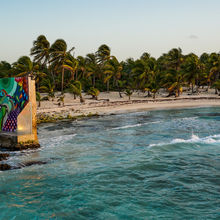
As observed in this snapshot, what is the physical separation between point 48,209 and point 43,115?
22100mm

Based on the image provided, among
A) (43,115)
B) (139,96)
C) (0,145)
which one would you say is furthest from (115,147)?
(139,96)

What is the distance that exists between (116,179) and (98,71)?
4262 centimetres

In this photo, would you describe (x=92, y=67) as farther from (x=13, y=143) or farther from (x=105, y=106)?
(x=13, y=143)

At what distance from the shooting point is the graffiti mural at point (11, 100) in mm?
15125

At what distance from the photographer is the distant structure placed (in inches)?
592

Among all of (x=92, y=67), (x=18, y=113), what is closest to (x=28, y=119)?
(x=18, y=113)

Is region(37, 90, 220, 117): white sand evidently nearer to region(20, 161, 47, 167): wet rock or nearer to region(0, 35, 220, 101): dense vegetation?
region(0, 35, 220, 101): dense vegetation

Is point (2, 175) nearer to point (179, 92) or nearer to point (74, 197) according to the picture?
point (74, 197)

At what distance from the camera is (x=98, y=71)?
5303 cm

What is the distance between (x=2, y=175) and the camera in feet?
39.5

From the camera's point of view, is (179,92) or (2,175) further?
(179,92)

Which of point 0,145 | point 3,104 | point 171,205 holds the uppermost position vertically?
point 3,104

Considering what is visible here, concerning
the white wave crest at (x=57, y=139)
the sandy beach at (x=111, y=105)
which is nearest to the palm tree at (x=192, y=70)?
the sandy beach at (x=111, y=105)

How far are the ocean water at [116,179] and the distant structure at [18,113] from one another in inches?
35.2
